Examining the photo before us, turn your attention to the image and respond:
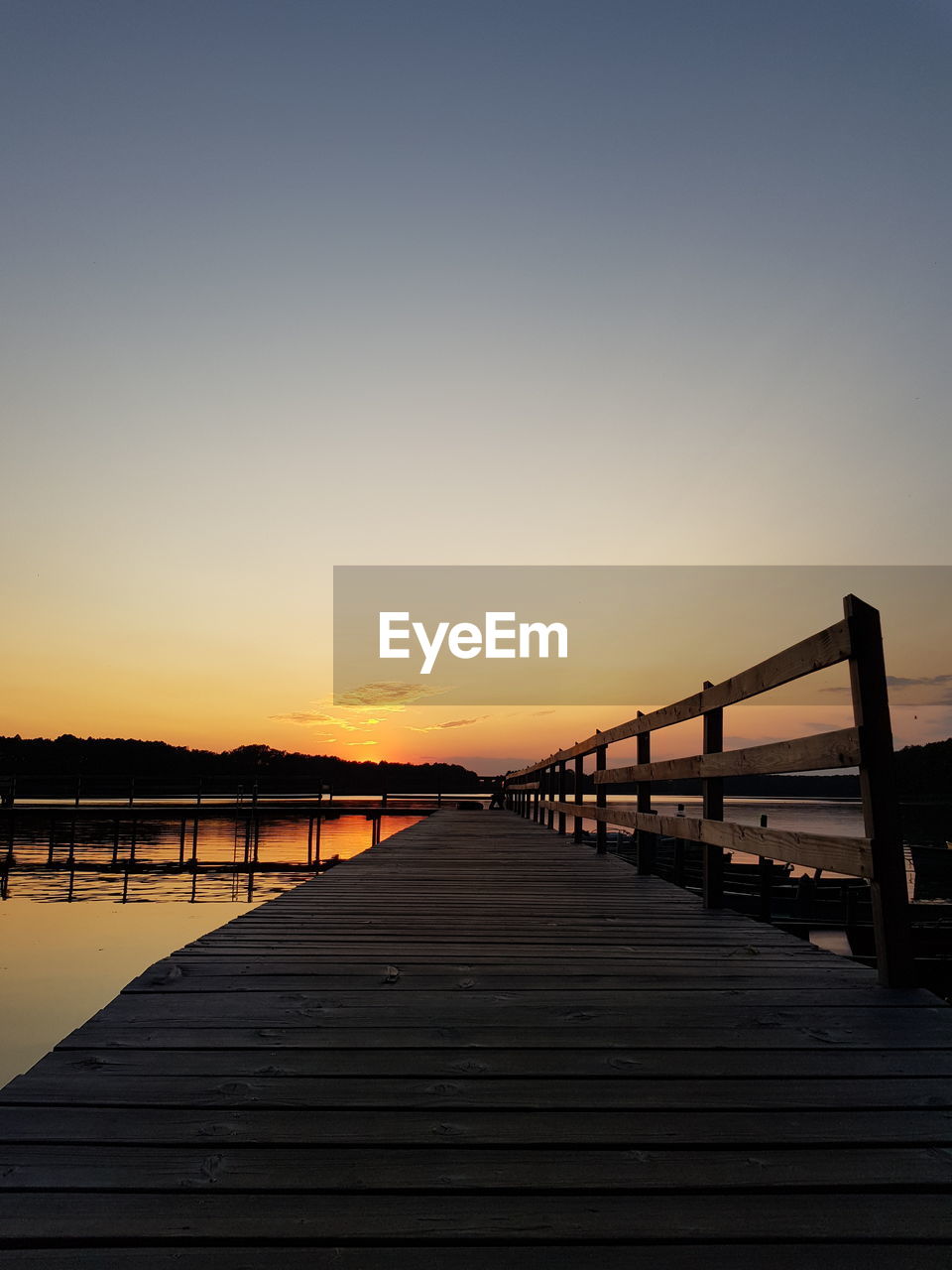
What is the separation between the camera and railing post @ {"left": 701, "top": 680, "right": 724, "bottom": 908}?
506cm

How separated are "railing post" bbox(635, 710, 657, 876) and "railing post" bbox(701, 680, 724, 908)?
53.7 inches

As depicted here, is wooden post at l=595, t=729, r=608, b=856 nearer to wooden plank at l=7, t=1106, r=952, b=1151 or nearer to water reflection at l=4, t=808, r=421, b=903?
wooden plank at l=7, t=1106, r=952, b=1151

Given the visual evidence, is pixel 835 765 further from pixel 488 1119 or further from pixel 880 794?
pixel 488 1119

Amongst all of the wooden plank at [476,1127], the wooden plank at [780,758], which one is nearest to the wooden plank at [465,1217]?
the wooden plank at [476,1127]

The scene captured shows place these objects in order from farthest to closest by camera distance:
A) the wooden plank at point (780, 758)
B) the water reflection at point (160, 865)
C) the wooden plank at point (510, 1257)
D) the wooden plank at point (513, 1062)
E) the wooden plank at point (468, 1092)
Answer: the water reflection at point (160, 865)
the wooden plank at point (780, 758)
the wooden plank at point (513, 1062)
the wooden plank at point (468, 1092)
the wooden plank at point (510, 1257)

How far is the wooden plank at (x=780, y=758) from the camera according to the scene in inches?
129

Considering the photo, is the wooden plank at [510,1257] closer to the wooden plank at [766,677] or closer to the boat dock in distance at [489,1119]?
the boat dock in distance at [489,1119]

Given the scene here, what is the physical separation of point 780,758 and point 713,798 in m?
1.35

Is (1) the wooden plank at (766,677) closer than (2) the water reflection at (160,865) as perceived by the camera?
Yes

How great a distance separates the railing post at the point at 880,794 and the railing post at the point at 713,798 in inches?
67.7

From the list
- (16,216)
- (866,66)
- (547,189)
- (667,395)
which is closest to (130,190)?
(16,216)

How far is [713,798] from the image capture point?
5055 mm

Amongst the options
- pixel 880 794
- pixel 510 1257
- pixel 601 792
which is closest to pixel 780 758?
pixel 880 794

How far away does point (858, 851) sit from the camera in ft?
10.5
